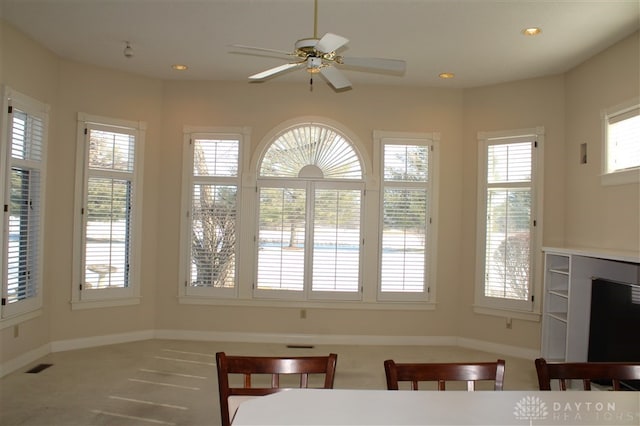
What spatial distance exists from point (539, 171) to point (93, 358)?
523 cm

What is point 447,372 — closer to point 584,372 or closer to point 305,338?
point 584,372

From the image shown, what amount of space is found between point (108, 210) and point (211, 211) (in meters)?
1.16

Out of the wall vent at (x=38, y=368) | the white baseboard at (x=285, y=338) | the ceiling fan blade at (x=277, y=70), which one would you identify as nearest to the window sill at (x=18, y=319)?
the wall vent at (x=38, y=368)

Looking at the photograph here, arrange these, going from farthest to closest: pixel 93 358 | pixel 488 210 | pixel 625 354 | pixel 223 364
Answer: pixel 488 210, pixel 93 358, pixel 625 354, pixel 223 364

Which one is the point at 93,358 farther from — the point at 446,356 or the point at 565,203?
the point at 565,203

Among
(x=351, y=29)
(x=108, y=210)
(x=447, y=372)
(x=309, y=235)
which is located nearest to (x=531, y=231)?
(x=309, y=235)

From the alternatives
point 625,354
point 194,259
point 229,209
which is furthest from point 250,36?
point 625,354

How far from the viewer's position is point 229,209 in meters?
6.00

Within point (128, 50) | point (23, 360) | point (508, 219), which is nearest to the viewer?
point (23, 360)

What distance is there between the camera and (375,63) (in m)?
3.07

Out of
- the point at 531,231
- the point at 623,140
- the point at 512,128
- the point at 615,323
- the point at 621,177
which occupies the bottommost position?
the point at 615,323

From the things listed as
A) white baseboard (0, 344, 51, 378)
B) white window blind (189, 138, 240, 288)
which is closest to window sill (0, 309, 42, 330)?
white baseboard (0, 344, 51, 378)

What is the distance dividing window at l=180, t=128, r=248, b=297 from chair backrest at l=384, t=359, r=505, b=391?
4308 millimetres

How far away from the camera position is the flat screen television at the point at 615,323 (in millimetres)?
3756
